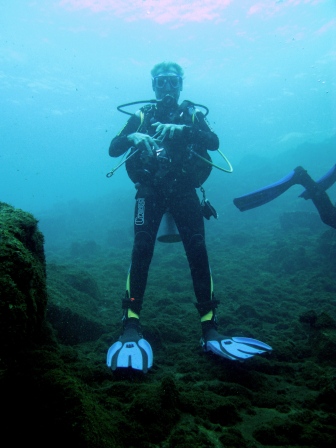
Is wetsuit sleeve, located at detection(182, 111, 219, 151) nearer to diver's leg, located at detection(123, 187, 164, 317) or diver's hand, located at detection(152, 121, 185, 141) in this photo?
diver's hand, located at detection(152, 121, 185, 141)

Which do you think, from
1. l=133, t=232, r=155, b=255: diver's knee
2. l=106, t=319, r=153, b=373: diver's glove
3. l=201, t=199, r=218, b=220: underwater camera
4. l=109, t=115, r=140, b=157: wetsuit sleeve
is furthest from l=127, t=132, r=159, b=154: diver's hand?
l=106, t=319, r=153, b=373: diver's glove

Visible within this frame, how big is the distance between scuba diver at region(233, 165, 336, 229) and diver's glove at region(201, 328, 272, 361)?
3521 millimetres

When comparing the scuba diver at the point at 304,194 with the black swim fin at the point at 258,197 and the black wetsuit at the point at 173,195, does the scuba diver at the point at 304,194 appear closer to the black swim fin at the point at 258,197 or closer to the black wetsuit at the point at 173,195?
the black swim fin at the point at 258,197

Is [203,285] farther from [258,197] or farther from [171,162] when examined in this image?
[258,197]

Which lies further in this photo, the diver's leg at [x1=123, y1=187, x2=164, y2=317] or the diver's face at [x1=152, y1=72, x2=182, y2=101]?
the diver's face at [x1=152, y1=72, x2=182, y2=101]

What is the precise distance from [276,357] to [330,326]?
85cm

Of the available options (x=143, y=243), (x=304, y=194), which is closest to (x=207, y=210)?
(x=143, y=243)

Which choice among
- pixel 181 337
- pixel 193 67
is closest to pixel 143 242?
pixel 181 337

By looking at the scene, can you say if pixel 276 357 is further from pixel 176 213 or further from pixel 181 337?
pixel 176 213

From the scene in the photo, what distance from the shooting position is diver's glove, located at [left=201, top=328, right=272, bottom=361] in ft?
9.28

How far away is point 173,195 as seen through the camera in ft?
14.1

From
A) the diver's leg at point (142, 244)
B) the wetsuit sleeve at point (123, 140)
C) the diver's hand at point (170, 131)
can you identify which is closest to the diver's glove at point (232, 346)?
the diver's leg at point (142, 244)

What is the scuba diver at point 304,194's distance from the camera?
20.3 ft

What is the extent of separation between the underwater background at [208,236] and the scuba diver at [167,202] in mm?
268
